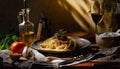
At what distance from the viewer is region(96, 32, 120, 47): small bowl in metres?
2.03

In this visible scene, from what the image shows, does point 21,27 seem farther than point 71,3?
No

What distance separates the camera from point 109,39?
2.04 metres

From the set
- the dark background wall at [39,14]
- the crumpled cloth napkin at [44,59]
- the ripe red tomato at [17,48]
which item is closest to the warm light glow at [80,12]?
the dark background wall at [39,14]

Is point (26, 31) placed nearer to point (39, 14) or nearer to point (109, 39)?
point (39, 14)

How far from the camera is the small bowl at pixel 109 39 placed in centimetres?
203

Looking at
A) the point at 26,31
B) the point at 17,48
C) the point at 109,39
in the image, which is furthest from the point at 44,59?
the point at 109,39

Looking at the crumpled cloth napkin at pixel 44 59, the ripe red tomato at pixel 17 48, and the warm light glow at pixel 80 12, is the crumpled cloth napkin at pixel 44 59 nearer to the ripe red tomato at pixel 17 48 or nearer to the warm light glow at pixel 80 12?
the ripe red tomato at pixel 17 48

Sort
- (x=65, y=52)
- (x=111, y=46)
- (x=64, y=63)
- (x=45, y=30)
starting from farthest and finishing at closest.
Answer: (x=45, y=30), (x=111, y=46), (x=65, y=52), (x=64, y=63)

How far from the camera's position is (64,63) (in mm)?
1731

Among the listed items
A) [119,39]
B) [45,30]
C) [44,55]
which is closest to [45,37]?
[45,30]

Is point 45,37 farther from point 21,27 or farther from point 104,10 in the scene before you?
point 104,10

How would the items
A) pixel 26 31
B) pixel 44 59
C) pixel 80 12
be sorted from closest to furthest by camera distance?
pixel 44 59 → pixel 26 31 → pixel 80 12

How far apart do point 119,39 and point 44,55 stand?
20.6 inches

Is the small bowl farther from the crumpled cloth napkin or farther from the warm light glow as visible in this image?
the warm light glow
